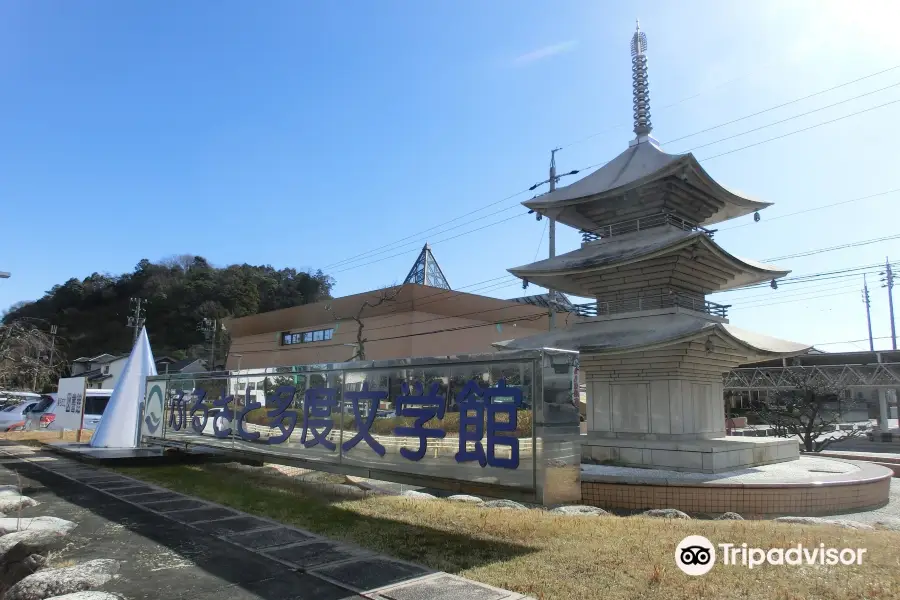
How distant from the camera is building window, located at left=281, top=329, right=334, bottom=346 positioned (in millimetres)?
42625

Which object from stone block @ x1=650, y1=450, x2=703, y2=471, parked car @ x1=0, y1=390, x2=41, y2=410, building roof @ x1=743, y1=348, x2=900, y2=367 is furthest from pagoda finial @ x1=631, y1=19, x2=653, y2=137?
parked car @ x1=0, y1=390, x2=41, y2=410

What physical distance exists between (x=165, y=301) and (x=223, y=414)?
6499 cm

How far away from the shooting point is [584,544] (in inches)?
226

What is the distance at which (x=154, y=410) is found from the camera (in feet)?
47.6

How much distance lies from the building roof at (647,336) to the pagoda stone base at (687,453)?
2431mm

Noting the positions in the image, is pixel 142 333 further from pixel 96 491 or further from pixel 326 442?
pixel 326 442

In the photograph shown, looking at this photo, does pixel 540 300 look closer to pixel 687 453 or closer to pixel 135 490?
pixel 687 453

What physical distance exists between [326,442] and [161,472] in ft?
16.2

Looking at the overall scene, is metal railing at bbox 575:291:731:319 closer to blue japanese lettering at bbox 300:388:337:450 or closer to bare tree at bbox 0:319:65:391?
blue japanese lettering at bbox 300:388:337:450

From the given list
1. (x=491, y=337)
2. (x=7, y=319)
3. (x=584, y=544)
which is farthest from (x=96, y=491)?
(x=7, y=319)

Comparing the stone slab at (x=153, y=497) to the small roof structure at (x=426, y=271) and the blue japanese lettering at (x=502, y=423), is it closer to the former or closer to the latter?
the blue japanese lettering at (x=502, y=423)

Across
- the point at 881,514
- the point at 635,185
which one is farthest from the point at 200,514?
the point at 635,185

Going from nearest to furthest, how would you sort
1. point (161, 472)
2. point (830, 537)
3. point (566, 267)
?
point (830, 537)
point (161, 472)
point (566, 267)

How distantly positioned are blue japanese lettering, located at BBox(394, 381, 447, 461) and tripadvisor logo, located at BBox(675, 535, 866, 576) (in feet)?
9.63
